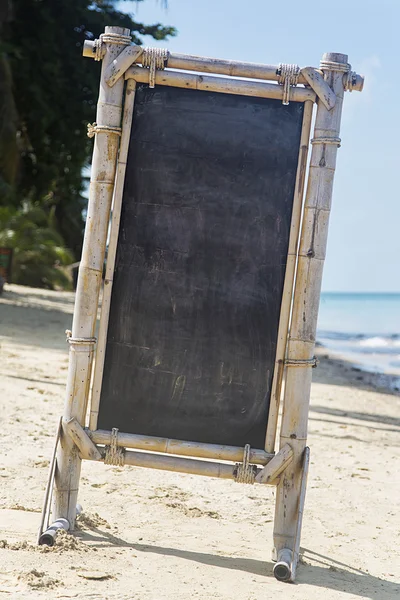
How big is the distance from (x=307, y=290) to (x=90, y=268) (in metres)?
1.17

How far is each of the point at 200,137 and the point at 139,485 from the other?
2439mm

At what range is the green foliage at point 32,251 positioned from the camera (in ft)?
85.5

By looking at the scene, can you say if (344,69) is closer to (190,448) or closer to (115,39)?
(115,39)

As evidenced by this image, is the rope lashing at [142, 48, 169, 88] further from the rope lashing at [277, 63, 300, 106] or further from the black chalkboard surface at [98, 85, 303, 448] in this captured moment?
the rope lashing at [277, 63, 300, 106]

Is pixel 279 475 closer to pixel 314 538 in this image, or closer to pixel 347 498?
pixel 314 538

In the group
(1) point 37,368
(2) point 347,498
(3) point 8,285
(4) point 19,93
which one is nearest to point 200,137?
(2) point 347,498

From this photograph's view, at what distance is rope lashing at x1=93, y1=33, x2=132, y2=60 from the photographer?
443cm

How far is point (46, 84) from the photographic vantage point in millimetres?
16828

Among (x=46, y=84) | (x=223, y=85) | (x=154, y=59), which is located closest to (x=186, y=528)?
(x=223, y=85)

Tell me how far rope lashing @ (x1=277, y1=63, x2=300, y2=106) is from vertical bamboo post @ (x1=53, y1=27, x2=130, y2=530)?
85 cm

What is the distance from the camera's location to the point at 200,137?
446cm

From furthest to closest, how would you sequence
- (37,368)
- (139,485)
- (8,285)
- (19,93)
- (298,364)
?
(8,285) < (19,93) < (37,368) < (139,485) < (298,364)

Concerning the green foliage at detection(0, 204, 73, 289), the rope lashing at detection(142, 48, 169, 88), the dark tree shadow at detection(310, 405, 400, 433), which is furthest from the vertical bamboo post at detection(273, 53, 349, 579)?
the green foliage at detection(0, 204, 73, 289)

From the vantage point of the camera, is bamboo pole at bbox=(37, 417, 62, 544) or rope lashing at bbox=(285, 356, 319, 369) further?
rope lashing at bbox=(285, 356, 319, 369)
